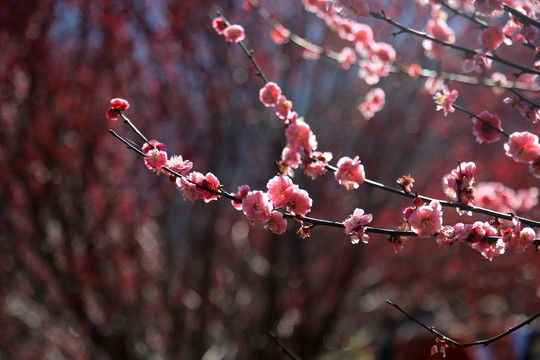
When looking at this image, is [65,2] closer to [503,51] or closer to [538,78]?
[538,78]

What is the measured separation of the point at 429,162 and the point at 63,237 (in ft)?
16.8

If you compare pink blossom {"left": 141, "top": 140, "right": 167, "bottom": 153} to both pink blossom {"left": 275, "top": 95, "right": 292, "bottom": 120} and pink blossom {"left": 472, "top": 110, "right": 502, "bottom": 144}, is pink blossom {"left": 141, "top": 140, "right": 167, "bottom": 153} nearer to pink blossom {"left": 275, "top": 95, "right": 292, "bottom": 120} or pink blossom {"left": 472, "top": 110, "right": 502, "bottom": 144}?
pink blossom {"left": 275, "top": 95, "right": 292, "bottom": 120}

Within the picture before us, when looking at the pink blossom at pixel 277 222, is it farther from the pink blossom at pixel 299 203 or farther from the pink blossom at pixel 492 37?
the pink blossom at pixel 492 37

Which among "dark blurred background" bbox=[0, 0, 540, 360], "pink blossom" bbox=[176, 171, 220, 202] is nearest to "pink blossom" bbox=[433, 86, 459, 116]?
"pink blossom" bbox=[176, 171, 220, 202]

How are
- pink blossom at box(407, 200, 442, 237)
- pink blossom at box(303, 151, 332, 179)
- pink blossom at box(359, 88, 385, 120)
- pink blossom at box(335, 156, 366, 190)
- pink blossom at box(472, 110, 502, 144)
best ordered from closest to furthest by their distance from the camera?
1. pink blossom at box(407, 200, 442, 237)
2. pink blossom at box(335, 156, 366, 190)
3. pink blossom at box(303, 151, 332, 179)
4. pink blossom at box(472, 110, 502, 144)
5. pink blossom at box(359, 88, 385, 120)

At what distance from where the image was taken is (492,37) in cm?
259

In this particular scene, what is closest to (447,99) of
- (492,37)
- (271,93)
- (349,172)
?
(492,37)

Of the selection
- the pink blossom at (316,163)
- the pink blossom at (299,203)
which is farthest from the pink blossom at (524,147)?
the pink blossom at (299,203)

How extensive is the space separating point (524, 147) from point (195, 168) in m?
4.77

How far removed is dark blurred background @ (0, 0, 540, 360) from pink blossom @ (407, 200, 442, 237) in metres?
3.71

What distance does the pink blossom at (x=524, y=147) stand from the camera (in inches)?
93.4

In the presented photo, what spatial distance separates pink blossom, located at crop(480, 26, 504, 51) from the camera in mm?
2580

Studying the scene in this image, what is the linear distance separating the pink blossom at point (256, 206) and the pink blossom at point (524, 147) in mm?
1180

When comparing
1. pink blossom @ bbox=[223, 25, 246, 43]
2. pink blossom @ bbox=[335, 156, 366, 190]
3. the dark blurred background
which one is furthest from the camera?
the dark blurred background
